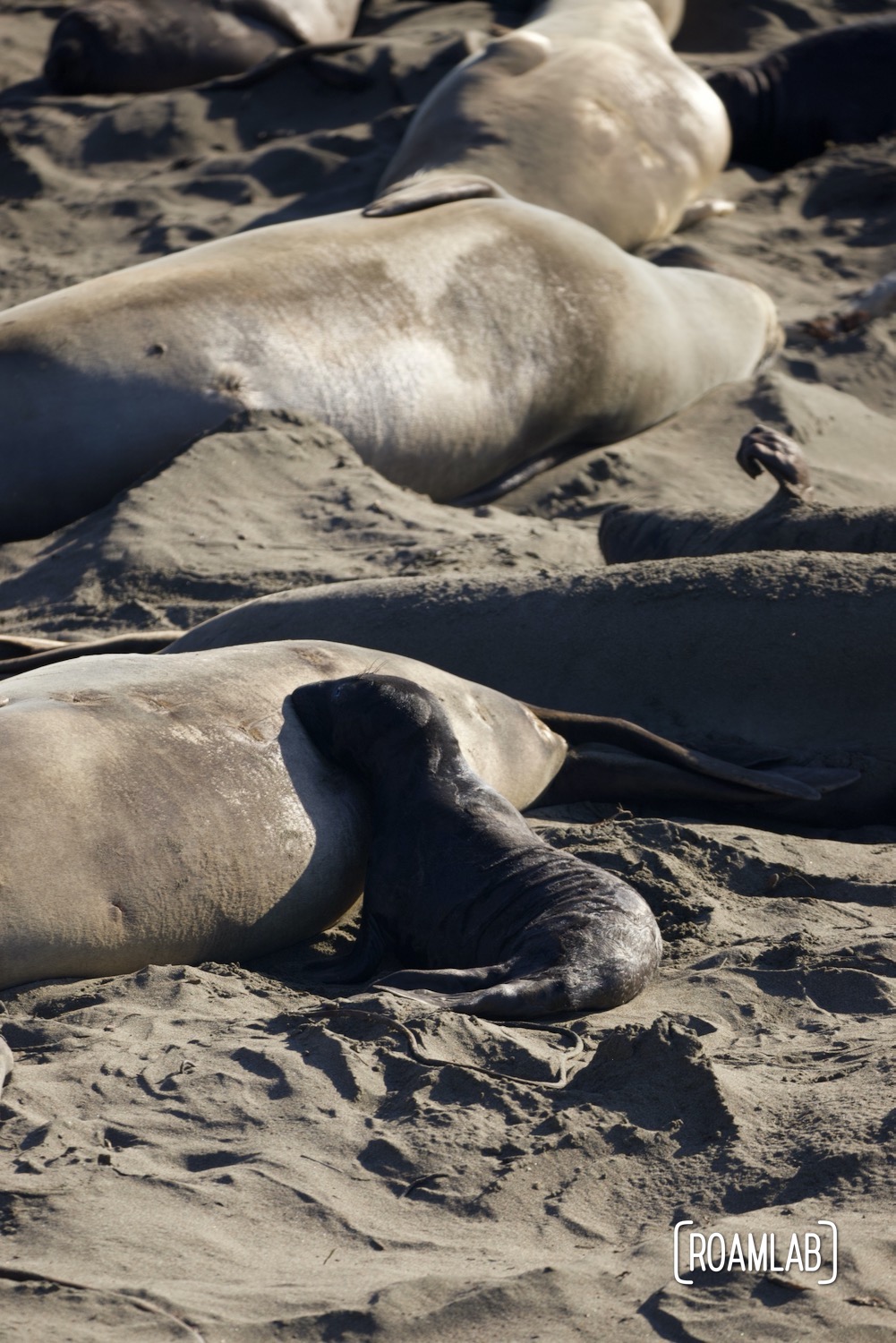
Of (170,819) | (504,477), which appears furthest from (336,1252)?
(504,477)

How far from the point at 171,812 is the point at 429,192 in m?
4.59

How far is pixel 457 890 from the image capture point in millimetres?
3355

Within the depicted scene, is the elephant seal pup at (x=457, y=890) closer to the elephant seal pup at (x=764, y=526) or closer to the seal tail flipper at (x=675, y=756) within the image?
the seal tail flipper at (x=675, y=756)

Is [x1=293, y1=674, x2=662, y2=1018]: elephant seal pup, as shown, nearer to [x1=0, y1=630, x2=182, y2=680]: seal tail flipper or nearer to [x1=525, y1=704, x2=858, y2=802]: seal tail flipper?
[x1=525, y1=704, x2=858, y2=802]: seal tail flipper

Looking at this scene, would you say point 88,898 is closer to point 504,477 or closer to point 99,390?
point 99,390

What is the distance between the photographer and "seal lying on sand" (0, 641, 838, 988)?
3033 millimetres

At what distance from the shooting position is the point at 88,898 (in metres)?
3.06

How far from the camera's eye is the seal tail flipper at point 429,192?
6992 millimetres

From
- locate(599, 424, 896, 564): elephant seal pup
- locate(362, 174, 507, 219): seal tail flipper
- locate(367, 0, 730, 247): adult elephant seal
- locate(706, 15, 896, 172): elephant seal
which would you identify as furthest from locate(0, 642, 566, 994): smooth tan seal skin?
locate(706, 15, 896, 172): elephant seal

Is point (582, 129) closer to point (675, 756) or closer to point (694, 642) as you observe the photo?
point (694, 642)

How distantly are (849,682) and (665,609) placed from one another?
1.74ft

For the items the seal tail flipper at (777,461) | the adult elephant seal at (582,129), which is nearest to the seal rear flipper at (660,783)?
the seal tail flipper at (777,461)

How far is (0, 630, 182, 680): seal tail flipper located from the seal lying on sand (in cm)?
76

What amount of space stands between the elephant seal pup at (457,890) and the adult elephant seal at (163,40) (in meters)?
7.91
